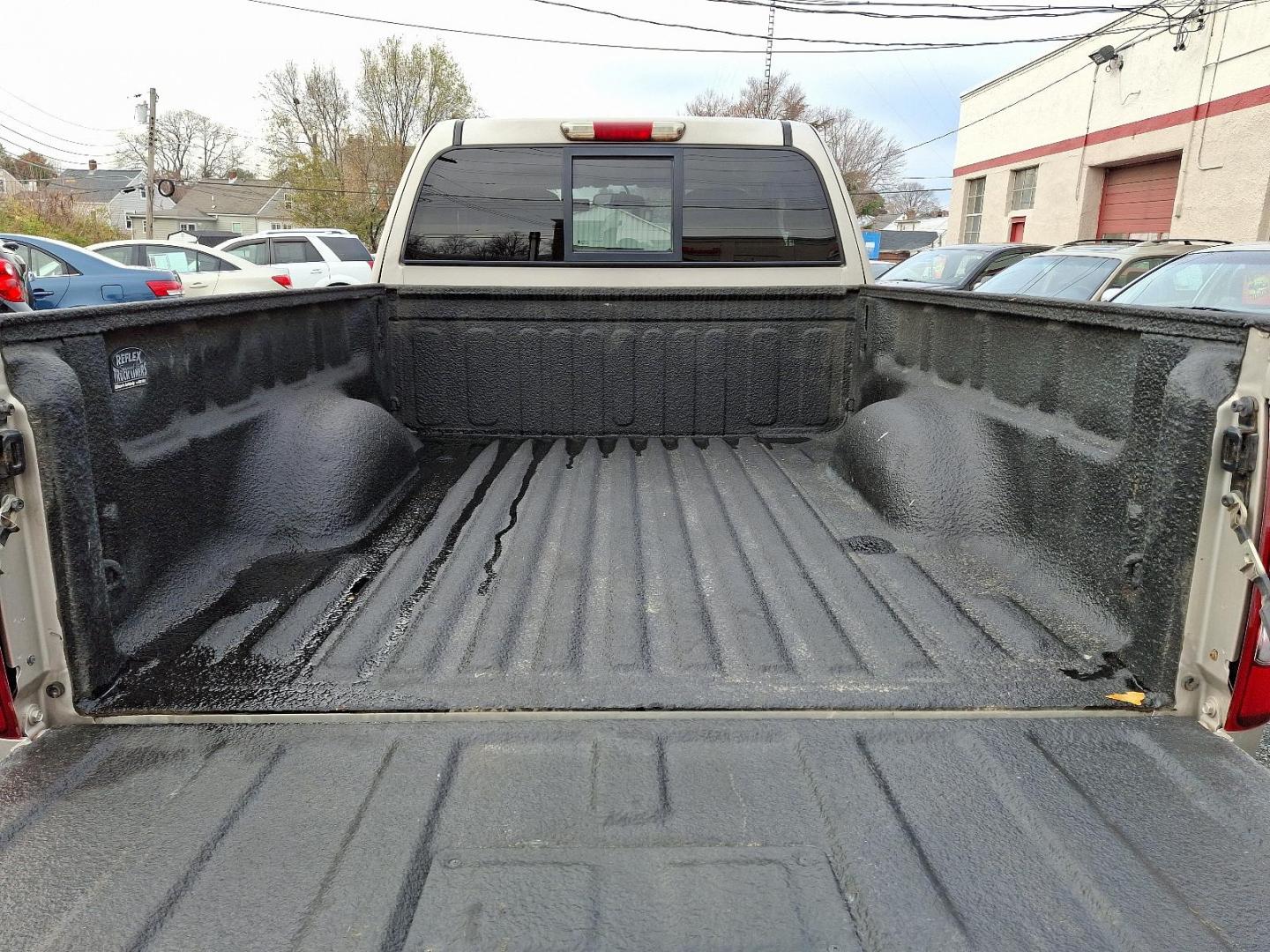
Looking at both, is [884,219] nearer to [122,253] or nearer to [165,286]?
[122,253]

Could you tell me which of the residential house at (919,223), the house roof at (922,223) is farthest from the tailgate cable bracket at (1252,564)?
the house roof at (922,223)

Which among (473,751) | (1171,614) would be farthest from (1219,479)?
(473,751)

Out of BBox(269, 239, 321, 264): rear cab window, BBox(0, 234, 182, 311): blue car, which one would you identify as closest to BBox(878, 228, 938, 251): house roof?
BBox(269, 239, 321, 264): rear cab window

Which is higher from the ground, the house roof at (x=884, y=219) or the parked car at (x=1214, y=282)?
the house roof at (x=884, y=219)

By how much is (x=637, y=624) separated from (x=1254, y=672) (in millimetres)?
1316

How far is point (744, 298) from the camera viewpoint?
390 centimetres

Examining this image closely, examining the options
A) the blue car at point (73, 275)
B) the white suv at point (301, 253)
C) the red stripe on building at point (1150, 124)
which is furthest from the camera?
the white suv at point (301, 253)

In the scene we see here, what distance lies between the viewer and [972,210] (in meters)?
27.2

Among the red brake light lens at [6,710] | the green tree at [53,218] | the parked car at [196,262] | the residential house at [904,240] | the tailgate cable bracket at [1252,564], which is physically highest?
the residential house at [904,240]

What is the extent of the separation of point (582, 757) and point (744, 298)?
2.72 meters

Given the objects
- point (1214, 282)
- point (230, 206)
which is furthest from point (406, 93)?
point (1214, 282)

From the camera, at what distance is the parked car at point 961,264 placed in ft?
37.0

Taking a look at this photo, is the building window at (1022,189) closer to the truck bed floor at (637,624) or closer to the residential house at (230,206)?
the truck bed floor at (637,624)

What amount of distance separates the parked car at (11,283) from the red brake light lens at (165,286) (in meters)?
2.06
